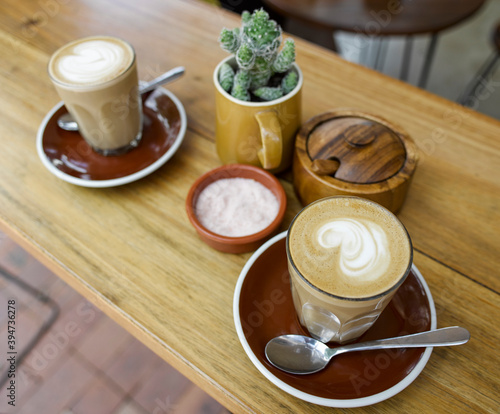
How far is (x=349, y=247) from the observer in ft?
1.84

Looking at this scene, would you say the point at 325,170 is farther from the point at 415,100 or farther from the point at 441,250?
the point at 415,100

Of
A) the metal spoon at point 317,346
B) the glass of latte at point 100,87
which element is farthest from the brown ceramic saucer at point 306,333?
the glass of latte at point 100,87

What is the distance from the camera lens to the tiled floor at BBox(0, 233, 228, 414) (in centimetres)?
127

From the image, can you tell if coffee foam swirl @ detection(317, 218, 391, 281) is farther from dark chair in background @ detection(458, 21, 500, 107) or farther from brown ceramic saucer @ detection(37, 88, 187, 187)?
dark chair in background @ detection(458, 21, 500, 107)

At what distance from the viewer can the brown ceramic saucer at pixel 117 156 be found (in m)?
0.85

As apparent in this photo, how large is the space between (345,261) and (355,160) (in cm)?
22

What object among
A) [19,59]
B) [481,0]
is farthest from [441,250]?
[481,0]

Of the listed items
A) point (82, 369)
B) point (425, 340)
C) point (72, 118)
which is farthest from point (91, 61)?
point (82, 369)

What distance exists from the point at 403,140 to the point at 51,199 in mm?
658

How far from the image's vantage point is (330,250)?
0.56 meters

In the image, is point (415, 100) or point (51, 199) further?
point (415, 100)

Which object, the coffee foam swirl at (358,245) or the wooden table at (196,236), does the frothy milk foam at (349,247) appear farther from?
the wooden table at (196,236)

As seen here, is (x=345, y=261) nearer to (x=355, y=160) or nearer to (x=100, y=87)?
(x=355, y=160)

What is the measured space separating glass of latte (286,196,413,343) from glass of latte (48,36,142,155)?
1.45ft
